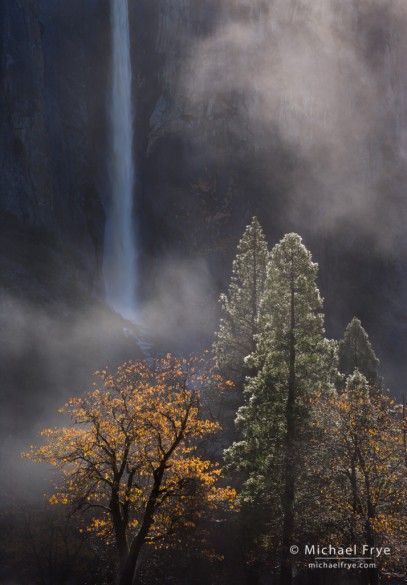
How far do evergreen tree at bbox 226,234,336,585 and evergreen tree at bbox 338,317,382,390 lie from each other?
1448 centimetres

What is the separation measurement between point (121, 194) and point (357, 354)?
34.7m

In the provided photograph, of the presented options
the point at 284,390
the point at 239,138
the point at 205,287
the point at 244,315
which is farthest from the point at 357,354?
the point at 239,138

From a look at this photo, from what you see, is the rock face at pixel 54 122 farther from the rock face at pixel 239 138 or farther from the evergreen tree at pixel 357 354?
the evergreen tree at pixel 357 354

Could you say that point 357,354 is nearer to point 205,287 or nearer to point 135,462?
point 135,462

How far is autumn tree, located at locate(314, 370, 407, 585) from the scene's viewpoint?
46.2 feet

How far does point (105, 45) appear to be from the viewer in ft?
172

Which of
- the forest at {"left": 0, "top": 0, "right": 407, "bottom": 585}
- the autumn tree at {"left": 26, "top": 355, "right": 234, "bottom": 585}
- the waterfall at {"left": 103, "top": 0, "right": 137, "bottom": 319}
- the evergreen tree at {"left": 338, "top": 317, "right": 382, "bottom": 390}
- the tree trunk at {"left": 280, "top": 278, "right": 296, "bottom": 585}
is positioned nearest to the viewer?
the autumn tree at {"left": 26, "top": 355, "right": 234, "bottom": 585}

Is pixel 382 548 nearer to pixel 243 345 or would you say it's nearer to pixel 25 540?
pixel 243 345

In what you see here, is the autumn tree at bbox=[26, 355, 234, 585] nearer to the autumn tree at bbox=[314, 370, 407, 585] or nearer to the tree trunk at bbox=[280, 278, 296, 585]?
the tree trunk at bbox=[280, 278, 296, 585]

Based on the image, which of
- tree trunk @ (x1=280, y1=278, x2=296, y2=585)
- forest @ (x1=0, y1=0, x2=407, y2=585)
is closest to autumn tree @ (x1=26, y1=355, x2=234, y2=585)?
forest @ (x1=0, y1=0, x2=407, y2=585)

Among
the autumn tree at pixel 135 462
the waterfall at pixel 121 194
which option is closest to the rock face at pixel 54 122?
the waterfall at pixel 121 194

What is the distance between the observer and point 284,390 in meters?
17.4

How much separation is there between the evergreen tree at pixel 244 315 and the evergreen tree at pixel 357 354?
10623mm

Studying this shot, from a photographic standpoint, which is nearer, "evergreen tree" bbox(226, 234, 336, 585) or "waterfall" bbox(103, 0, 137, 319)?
"evergreen tree" bbox(226, 234, 336, 585)
